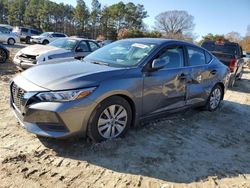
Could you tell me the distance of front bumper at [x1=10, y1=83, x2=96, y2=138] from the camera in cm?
368

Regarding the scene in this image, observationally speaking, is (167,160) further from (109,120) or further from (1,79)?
(1,79)

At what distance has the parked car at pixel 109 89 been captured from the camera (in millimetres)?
3752

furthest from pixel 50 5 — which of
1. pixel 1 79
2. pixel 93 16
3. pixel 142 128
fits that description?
pixel 142 128

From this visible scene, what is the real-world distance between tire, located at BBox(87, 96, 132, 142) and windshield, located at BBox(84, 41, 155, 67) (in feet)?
2.35

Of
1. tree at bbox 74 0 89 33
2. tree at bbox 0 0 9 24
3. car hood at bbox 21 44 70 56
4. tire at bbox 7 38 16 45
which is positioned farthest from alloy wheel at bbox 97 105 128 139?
tree at bbox 0 0 9 24

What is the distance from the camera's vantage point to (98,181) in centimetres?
334

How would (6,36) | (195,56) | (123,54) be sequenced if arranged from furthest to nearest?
1. (6,36)
2. (195,56)
3. (123,54)

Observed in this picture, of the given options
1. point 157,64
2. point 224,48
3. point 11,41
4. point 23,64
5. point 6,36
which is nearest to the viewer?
point 157,64

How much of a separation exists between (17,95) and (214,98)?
439 cm

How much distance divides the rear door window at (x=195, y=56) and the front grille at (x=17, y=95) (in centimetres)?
318

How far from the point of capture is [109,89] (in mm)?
4020

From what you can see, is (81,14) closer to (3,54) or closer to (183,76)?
(3,54)

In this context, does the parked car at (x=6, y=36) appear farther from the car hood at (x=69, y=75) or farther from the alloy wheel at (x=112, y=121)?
the alloy wheel at (x=112, y=121)

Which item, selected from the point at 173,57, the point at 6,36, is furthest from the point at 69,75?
the point at 6,36
